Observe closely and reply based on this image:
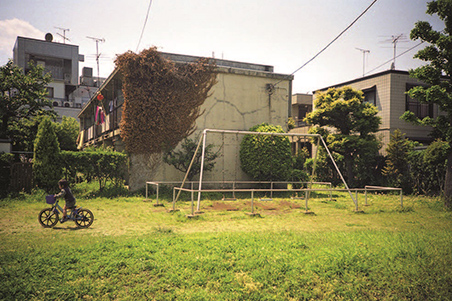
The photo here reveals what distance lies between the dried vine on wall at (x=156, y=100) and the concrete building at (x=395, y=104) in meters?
12.3

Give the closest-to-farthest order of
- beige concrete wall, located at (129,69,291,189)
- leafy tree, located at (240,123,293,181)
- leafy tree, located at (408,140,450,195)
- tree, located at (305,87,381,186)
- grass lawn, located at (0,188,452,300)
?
grass lawn, located at (0,188,452,300) < leafy tree, located at (408,140,450,195) < leafy tree, located at (240,123,293,181) < beige concrete wall, located at (129,69,291,189) < tree, located at (305,87,381,186)

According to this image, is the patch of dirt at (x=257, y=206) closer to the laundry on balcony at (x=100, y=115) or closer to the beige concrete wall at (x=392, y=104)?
the beige concrete wall at (x=392, y=104)

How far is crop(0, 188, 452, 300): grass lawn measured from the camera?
17.9 ft

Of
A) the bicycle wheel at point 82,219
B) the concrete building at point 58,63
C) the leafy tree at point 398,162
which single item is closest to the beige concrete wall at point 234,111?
the leafy tree at point 398,162

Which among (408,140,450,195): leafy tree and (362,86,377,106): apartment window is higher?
(362,86,377,106): apartment window

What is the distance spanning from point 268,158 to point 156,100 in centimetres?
631

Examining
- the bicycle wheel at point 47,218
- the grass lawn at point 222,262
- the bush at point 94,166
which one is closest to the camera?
the grass lawn at point 222,262

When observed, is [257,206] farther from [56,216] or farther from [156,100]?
[156,100]

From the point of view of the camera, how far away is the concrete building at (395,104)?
21.1 metres

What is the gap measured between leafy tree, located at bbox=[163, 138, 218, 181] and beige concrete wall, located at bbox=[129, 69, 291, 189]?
0.66 metres

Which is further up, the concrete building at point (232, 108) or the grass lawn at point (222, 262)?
the concrete building at point (232, 108)

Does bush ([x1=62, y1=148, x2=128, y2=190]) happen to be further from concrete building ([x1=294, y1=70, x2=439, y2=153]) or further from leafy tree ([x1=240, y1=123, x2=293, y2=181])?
concrete building ([x1=294, y1=70, x2=439, y2=153])

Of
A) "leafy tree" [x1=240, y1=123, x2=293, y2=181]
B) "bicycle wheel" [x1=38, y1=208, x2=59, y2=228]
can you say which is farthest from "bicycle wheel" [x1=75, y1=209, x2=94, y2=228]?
"leafy tree" [x1=240, y1=123, x2=293, y2=181]

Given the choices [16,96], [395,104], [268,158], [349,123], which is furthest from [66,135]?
[395,104]
